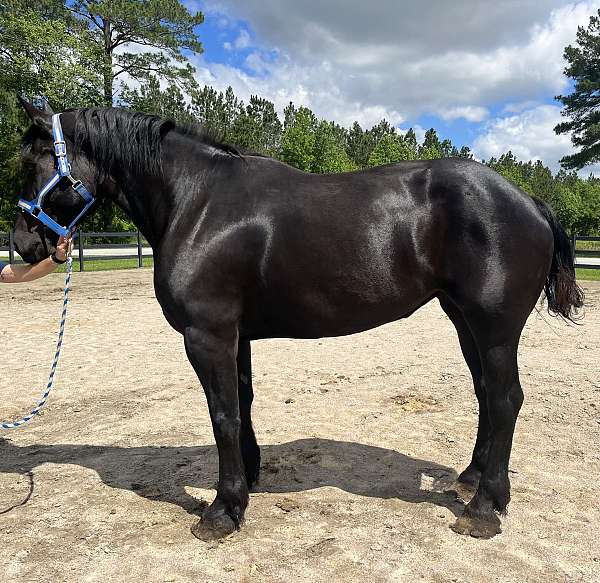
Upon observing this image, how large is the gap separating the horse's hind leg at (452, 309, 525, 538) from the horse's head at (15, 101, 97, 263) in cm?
240

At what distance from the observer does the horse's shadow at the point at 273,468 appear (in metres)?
3.30

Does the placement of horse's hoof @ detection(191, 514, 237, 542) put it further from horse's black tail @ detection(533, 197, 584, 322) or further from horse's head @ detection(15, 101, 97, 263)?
horse's black tail @ detection(533, 197, 584, 322)

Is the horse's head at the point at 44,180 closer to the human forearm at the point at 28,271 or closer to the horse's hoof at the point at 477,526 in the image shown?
the human forearm at the point at 28,271

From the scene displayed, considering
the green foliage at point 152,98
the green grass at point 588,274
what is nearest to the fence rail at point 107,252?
the green grass at point 588,274

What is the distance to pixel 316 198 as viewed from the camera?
9.27 feet

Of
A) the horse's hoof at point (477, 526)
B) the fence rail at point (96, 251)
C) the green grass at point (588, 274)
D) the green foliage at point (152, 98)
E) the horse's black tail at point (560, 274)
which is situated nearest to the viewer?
the horse's hoof at point (477, 526)

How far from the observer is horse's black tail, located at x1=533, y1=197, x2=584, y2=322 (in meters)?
3.04

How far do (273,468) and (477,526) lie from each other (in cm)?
145

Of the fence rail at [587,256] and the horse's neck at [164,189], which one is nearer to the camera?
the horse's neck at [164,189]

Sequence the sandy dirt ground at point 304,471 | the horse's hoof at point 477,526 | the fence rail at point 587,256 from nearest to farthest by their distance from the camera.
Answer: the sandy dirt ground at point 304,471, the horse's hoof at point 477,526, the fence rail at point 587,256

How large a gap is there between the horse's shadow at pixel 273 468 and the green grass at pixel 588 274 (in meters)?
16.0

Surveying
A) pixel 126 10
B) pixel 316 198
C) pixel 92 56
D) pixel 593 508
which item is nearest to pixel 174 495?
pixel 316 198

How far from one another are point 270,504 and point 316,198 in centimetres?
194

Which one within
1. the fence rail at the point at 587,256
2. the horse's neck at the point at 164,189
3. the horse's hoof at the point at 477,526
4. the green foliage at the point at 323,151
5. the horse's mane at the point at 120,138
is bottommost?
the horse's hoof at the point at 477,526
